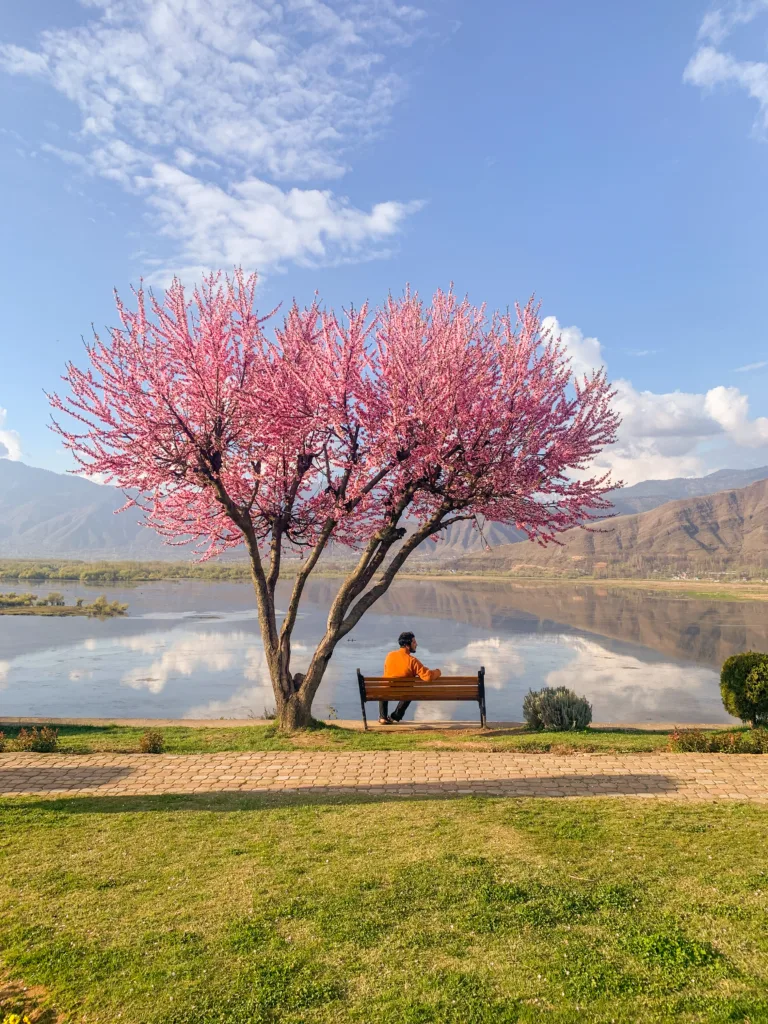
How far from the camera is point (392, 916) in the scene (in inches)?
186

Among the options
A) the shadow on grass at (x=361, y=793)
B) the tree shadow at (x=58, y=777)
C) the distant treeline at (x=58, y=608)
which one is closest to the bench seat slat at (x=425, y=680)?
the shadow on grass at (x=361, y=793)

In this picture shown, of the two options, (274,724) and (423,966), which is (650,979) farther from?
(274,724)

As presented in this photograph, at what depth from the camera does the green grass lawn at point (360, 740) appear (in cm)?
1129

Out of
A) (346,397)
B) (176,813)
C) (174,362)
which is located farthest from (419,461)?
(176,813)

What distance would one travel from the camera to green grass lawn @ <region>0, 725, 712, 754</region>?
37.0ft

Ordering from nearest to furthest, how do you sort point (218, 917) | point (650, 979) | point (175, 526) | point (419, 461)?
point (650, 979) < point (218, 917) < point (419, 461) < point (175, 526)

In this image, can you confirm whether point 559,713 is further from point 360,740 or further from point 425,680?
point 360,740

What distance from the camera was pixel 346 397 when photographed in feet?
44.9

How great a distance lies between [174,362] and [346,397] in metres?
3.48

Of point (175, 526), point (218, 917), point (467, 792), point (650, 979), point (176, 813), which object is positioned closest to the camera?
point (650, 979)

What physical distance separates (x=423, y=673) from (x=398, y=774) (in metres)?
3.83

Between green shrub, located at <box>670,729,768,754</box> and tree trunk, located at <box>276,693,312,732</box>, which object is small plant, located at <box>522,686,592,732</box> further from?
tree trunk, located at <box>276,693,312,732</box>

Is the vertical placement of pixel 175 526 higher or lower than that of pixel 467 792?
higher

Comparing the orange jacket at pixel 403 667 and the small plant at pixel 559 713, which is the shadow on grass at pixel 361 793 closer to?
the small plant at pixel 559 713
